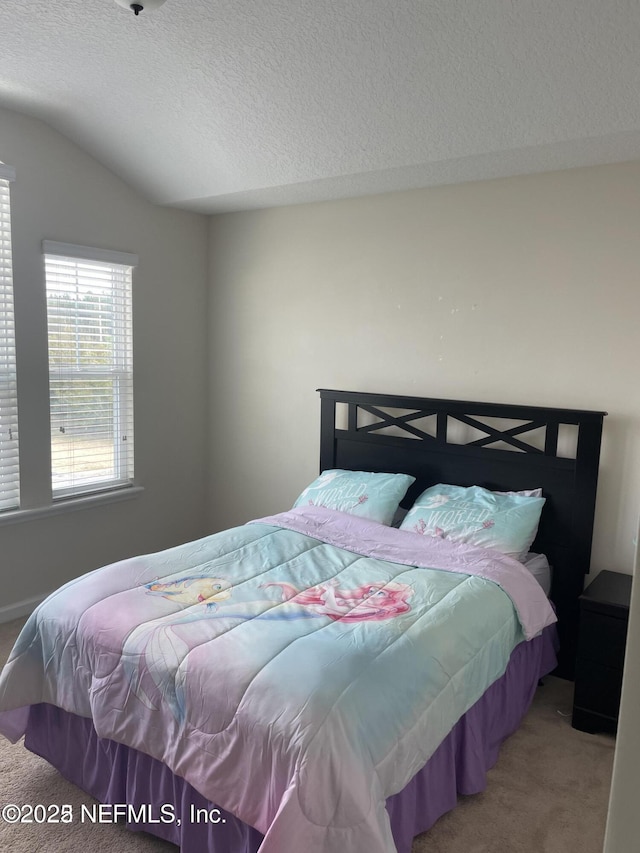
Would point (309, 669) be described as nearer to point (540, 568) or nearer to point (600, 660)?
point (600, 660)

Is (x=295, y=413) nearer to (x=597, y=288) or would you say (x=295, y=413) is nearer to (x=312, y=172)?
(x=312, y=172)

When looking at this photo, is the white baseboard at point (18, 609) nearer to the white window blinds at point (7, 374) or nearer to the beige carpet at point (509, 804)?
the white window blinds at point (7, 374)

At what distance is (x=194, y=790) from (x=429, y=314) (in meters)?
2.42

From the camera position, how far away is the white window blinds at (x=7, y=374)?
3051 millimetres

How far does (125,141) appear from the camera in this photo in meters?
3.19

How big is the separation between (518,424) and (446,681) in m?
1.52

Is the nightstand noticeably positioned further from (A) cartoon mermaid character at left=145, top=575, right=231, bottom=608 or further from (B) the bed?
(A) cartoon mermaid character at left=145, top=575, right=231, bottom=608

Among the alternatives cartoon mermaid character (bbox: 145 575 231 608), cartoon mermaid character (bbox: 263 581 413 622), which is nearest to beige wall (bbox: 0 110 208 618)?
cartoon mermaid character (bbox: 145 575 231 608)

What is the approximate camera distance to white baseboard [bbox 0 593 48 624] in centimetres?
322

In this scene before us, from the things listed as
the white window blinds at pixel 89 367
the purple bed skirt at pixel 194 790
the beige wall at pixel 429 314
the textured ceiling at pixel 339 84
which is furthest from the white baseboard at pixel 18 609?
the textured ceiling at pixel 339 84

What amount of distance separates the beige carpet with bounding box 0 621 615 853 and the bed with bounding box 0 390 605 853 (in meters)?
0.06

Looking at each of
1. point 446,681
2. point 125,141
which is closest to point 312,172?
point 125,141

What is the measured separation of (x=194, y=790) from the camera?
5.68 feet

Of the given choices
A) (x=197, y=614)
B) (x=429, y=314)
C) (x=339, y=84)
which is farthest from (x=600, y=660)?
(x=339, y=84)
